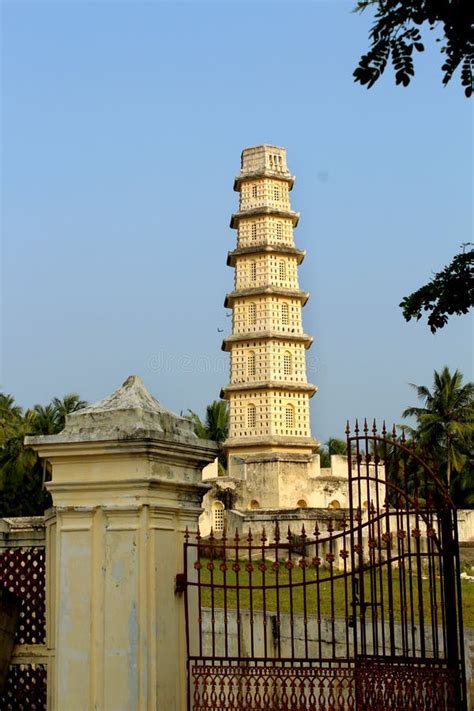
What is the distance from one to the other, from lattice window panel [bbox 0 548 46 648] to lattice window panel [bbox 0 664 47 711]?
160mm

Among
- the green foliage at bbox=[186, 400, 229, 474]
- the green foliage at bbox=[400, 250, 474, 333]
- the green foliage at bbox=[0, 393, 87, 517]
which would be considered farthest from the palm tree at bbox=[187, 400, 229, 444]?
the green foliage at bbox=[400, 250, 474, 333]

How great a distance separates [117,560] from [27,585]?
0.77m

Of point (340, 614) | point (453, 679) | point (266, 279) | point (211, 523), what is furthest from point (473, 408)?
point (453, 679)

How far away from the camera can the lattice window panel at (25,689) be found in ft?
18.3

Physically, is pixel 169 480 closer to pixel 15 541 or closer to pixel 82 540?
pixel 82 540

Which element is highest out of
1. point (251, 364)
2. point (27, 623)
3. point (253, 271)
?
point (253, 271)

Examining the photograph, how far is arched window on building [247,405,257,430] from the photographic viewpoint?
3612 cm

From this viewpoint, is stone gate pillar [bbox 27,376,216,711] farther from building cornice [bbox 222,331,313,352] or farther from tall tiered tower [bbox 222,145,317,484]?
building cornice [bbox 222,331,313,352]

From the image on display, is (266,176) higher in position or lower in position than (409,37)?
higher

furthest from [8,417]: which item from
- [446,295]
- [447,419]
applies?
[446,295]

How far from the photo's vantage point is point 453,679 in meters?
5.85

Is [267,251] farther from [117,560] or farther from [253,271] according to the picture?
[117,560]

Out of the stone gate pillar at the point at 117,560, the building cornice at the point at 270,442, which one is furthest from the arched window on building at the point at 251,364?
the stone gate pillar at the point at 117,560

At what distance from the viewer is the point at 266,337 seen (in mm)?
36375
